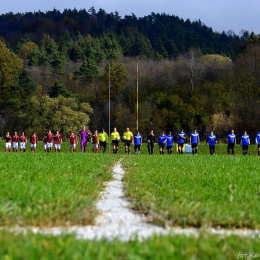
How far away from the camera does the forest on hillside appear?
213 feet

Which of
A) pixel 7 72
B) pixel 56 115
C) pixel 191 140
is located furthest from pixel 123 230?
pixel 7 72

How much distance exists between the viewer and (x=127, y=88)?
8375cm

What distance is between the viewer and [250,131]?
5869 cm

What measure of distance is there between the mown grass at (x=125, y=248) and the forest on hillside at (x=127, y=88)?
114 feet

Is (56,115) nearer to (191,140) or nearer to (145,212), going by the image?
(191,140)

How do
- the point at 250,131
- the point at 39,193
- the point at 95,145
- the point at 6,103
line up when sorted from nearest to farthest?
the point at 39,193 → the point at 95,145 → the point at 250,131 → the point at 6,103

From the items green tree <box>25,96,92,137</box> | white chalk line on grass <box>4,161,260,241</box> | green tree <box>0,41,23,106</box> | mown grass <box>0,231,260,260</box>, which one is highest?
green tree <box>0,41,23,106</box>

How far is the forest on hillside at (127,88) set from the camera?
64875 mm

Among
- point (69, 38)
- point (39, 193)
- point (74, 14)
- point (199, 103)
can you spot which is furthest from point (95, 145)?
point (74, 14)

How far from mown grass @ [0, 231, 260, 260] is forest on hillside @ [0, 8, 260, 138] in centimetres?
3462

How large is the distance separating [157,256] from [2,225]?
176cm

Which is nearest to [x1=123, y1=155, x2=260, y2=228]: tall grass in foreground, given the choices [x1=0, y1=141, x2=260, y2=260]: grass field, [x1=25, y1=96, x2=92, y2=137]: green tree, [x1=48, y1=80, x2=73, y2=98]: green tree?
[x1=0, y1=141, x2=260, y2=260]: grass field

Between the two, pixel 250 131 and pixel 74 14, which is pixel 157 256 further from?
pixel 74 14

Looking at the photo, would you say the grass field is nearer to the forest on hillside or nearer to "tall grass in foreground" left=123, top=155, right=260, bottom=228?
"tall grass in foreground" left=123, top=155, right=260, bottom=228
